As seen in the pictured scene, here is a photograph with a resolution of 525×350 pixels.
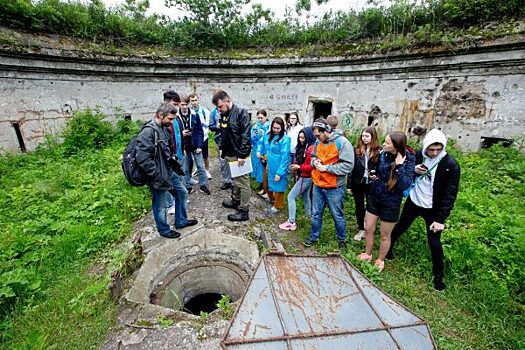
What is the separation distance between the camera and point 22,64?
20.4 ft

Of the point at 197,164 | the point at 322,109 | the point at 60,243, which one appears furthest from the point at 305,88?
the point at 60,243

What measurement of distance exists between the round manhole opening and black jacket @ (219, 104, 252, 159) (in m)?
1.73

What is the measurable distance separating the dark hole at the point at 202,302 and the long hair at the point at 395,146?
304 cm

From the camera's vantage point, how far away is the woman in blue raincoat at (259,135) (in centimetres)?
448

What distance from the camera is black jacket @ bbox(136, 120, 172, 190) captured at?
299cm

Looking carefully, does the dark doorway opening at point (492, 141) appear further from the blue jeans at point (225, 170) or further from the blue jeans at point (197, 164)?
the blue jeans at point (197, 164)

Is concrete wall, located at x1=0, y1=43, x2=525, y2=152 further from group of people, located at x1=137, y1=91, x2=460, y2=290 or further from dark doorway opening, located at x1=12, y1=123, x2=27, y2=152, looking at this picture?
group of people, located at x1=137, y1=91, x2=460, y2=290

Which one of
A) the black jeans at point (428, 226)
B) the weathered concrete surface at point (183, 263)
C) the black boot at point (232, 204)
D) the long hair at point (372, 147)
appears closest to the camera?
the weathered concrete surface at point (183, 263)

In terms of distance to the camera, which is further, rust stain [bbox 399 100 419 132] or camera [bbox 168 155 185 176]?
rust stain [bbox 399 100 419 132]

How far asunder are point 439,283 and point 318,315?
92.6 inches

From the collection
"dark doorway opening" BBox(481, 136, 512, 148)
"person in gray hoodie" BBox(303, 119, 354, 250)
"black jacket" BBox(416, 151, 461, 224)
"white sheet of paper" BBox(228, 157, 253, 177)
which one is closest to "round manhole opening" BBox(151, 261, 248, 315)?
"white sheet of paper" BBox(228, 157, 253, 177)

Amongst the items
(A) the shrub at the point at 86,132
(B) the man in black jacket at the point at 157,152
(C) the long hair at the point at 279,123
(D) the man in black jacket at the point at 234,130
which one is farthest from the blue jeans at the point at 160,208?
(A) the shrub at the point at 86,132

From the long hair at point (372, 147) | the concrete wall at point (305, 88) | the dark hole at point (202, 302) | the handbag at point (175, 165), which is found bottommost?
the dark hole at point (202, 302)

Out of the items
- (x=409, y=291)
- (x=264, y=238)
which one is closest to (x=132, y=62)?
(x=264, y=238)
